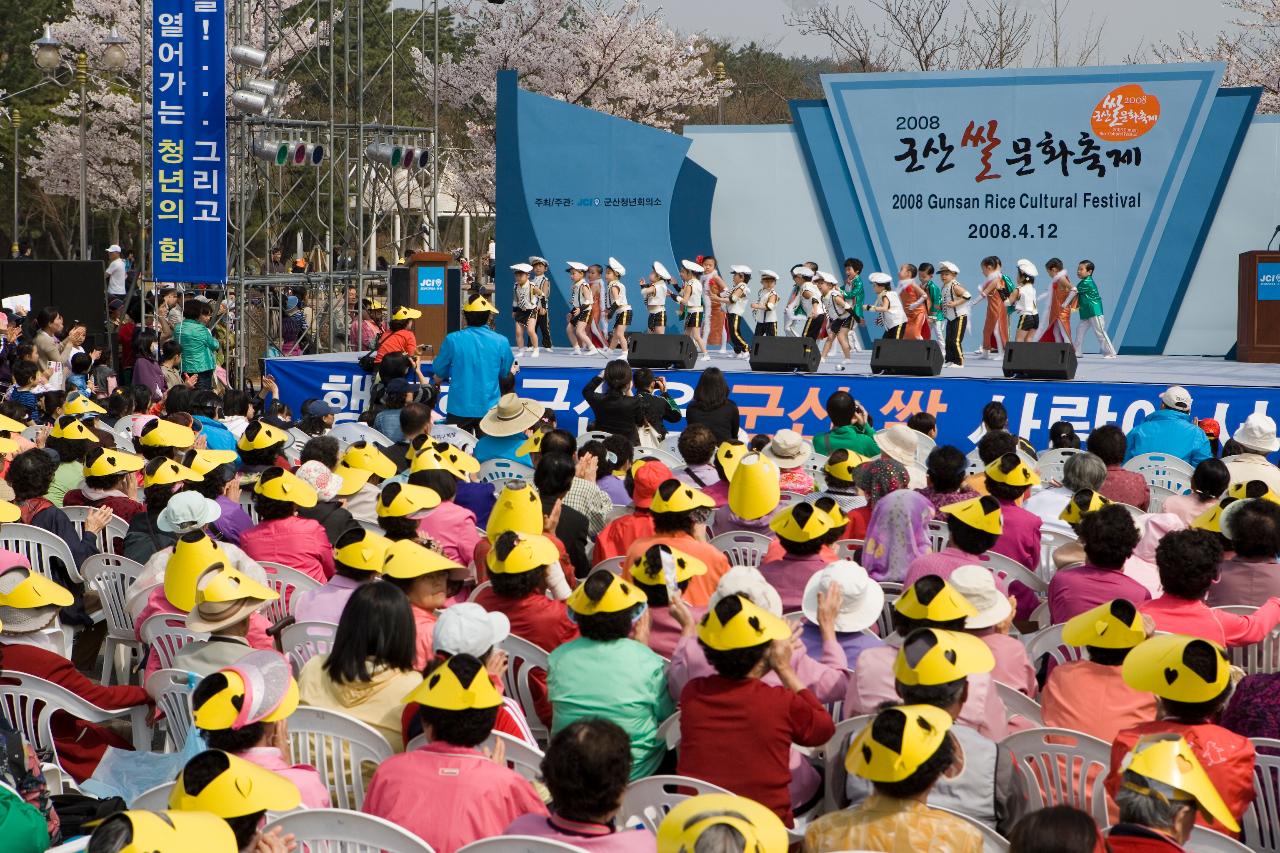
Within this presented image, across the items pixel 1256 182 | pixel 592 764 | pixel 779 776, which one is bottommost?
pixel 779 776

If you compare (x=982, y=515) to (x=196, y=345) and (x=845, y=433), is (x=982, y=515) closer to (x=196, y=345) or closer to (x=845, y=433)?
(x=845, y=433)

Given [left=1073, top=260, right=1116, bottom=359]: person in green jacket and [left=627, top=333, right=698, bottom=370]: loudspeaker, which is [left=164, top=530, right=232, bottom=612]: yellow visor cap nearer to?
[left=627, top=333, right=698, bottom=370]: loudspeaker

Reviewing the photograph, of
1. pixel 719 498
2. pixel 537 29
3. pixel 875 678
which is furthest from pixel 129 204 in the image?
pixel 875 678

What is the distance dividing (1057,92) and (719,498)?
48.2ft

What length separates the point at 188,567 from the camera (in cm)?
541

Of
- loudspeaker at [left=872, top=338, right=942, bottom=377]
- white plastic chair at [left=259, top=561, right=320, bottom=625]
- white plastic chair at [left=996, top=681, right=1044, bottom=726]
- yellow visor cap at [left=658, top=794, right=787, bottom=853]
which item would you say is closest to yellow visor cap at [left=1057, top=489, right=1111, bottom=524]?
white plastic chair at [left=996, top=681, right=1044, bottom=726]

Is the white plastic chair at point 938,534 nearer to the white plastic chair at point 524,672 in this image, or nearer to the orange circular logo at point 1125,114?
the white plastic chair at point 524,672

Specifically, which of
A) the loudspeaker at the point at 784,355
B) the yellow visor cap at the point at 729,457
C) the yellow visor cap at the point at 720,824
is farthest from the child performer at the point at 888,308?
the yellow visor cap at the point at 720,824

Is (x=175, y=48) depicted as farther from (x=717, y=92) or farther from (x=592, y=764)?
(x=717, y=92)

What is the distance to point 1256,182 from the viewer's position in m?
20.1

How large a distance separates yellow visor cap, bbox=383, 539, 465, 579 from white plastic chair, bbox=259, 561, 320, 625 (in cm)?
102

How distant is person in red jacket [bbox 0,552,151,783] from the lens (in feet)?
16.1

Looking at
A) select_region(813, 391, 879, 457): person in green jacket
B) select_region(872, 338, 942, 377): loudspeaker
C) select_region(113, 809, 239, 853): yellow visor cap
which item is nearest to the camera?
select_region(113, 809, 239, 853): yellow visor cap

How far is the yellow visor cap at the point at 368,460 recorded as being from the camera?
7.77 metres
